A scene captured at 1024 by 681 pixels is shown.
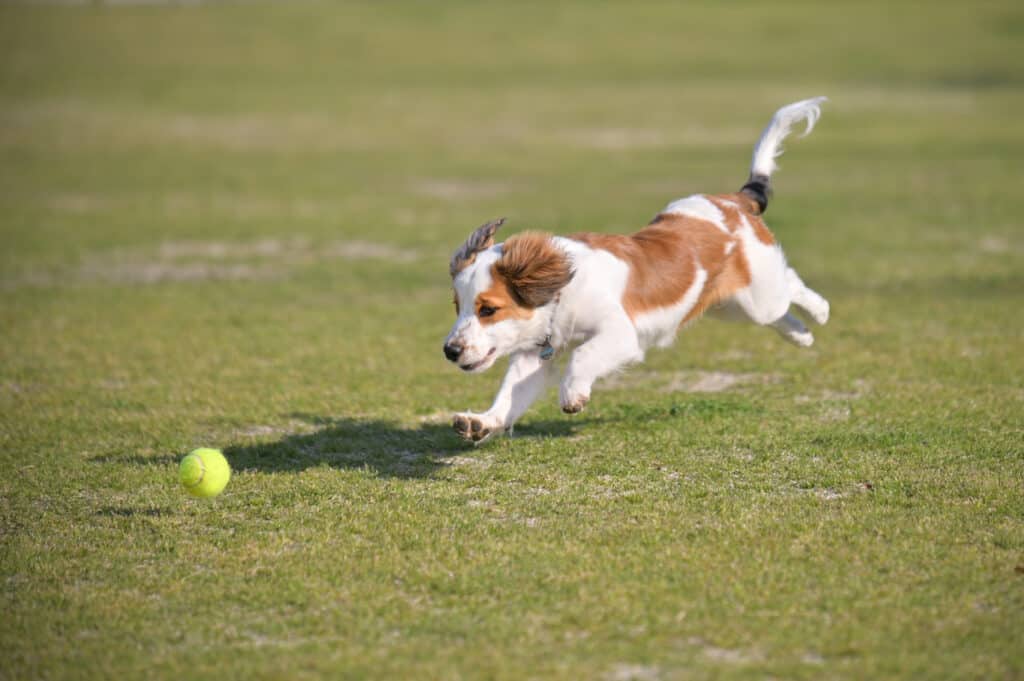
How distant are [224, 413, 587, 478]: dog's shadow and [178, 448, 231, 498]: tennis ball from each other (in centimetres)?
82

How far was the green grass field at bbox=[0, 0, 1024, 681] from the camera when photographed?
4.60 m

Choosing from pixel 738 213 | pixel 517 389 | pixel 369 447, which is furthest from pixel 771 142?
pixel 369 447

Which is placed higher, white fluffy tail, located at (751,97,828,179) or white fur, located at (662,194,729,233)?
white fluffy tail, located at (751,97,828,179)

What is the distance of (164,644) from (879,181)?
707 inches

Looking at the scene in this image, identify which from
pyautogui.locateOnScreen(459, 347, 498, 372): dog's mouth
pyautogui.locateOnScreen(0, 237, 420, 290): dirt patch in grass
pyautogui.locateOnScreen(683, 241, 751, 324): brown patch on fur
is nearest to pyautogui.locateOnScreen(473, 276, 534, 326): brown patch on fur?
pyautogui.locateOnScreen(459, 347, 498, 372): dog's mouth

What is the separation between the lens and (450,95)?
36.2 meters

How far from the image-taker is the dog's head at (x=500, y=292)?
20.7 feet

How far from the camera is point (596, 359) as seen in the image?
6.61 metres

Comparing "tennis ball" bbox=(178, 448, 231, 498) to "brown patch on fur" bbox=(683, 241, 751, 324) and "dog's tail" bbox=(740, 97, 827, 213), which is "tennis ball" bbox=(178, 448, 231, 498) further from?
"dog's tail" bbox=(740, 97, 827, 213)

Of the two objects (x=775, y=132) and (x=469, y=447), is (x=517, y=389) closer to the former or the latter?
(x=469, y=447)

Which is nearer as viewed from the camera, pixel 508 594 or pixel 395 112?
pixel 508 594

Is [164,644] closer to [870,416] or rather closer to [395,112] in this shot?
[870,416]

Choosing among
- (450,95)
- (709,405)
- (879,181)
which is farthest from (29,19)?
(709,405)

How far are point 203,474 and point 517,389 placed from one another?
186 centimetres
